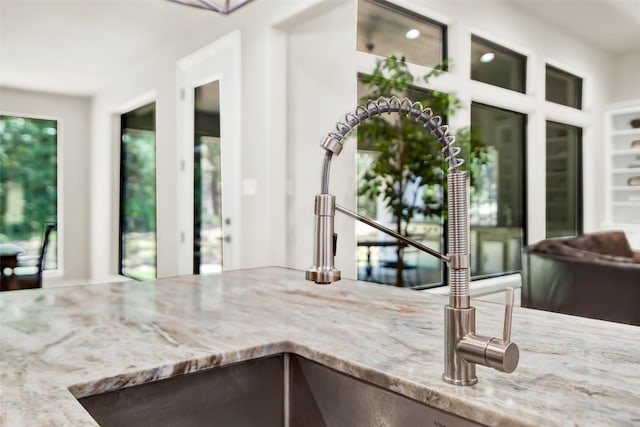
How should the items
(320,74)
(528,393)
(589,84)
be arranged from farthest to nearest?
(320,74) → (589,84) → (528,393)

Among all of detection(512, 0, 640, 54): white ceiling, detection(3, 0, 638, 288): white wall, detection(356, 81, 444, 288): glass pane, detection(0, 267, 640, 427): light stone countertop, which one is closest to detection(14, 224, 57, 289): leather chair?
detection(3, 0, 638, 288): white wall

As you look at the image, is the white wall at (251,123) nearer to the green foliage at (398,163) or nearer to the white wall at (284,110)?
the white wall at (284,110)

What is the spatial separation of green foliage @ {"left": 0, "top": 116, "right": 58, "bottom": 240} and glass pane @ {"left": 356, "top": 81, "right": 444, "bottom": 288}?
4.25 ft

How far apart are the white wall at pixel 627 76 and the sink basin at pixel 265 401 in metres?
0.91

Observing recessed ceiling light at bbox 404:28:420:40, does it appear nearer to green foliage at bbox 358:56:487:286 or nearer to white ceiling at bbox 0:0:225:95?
green foliage at bbox 358:56:487:286

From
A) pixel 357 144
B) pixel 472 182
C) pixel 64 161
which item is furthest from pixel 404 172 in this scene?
pixel 64 161

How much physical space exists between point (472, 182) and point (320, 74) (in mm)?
1272

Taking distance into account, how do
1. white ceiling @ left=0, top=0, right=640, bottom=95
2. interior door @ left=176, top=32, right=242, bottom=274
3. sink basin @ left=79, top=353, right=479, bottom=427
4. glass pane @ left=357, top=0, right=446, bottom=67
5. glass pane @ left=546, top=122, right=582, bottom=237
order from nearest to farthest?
sink basin @ left=79, top=353, right=479, bottom=427
glass pane @ left=546, top=122, right=582, bottom=237
glass pane @ left=357, top=0, right=446, bottom=67
white ceiling @ left=0, top=0, right=640, bottom=95
interior door @ left=176, top=32, right=242, bottom=274

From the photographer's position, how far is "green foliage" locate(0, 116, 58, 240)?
188 centimetres

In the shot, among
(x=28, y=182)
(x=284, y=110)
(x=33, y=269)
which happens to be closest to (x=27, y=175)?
(x=28, y=182)

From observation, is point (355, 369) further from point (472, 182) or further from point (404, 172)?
point (404, 172)

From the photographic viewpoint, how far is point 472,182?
1.47 m

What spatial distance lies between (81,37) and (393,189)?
1.58 meters

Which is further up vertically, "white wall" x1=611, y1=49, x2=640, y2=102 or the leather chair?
"white wall" x1=611, y1=49, x2=640, y2=102
